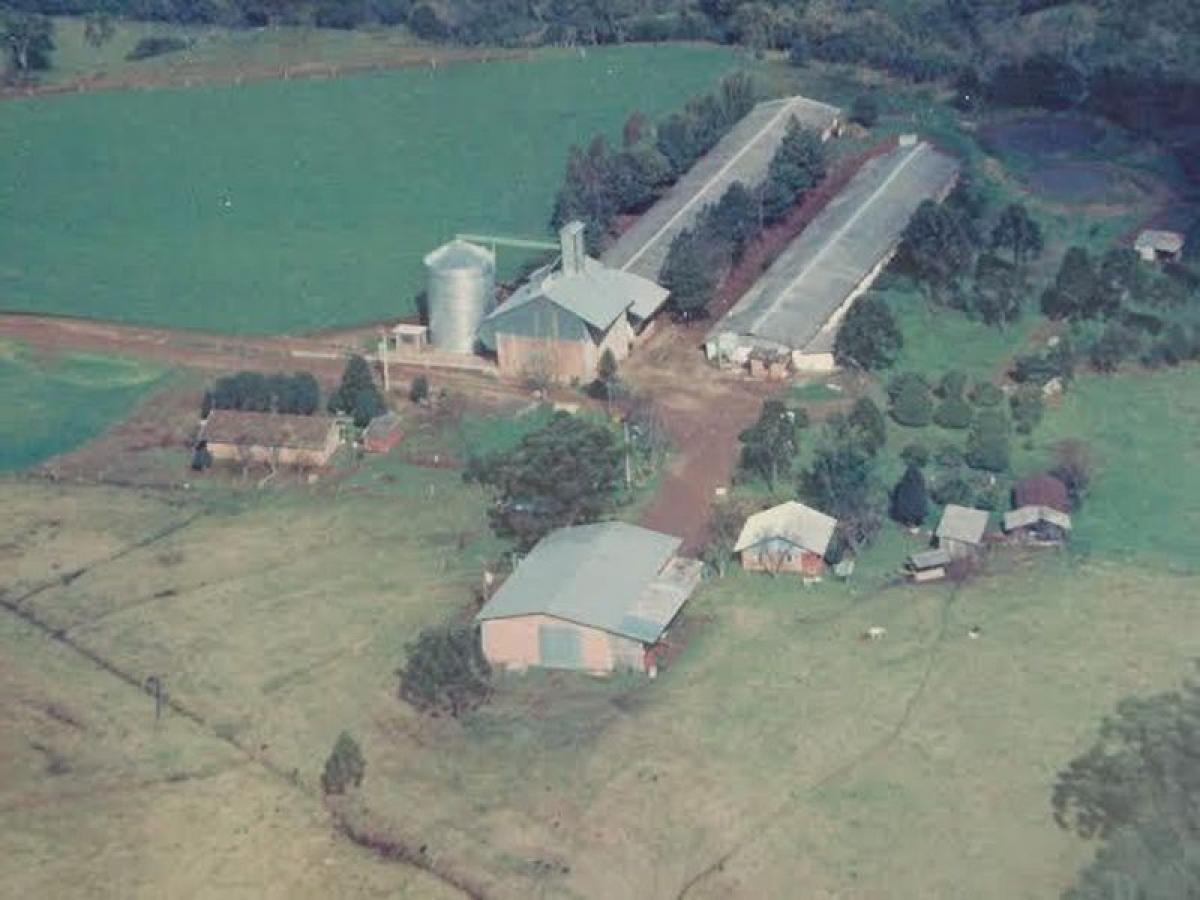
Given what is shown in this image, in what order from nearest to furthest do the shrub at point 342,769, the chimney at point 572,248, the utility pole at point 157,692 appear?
the shrub at point 342,769 < the utility pole at point 157,692 < the chimney at point 572,248

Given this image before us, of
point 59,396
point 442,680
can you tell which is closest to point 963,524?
point 442,680

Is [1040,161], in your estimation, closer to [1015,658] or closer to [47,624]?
[1015,658]

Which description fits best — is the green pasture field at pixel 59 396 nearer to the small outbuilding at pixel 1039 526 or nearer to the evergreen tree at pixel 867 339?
the evergreen tree at pixel 867 339

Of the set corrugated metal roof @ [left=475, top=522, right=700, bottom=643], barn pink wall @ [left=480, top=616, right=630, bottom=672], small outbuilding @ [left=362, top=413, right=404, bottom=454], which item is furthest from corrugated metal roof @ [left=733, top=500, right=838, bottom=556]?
small outbuilding @ [left=362, top=413, right=404, bottom=454]

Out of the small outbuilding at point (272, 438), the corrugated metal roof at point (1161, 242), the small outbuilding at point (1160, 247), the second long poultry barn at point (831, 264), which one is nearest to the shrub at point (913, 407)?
the second long poultry barn at point (831, 264)

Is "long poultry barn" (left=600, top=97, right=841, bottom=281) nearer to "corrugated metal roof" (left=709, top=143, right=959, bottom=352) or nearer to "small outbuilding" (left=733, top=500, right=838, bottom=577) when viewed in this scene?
"corrugated metal roof" (left=709, top=143, right=959, bottom=352)
